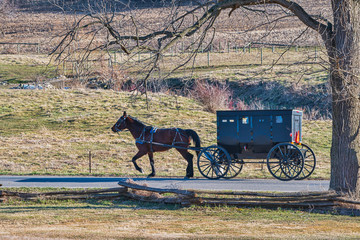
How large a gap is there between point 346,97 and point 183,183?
7.09 m

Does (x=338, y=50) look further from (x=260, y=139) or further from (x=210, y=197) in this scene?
(x=260, y=139)

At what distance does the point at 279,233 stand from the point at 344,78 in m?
3.66

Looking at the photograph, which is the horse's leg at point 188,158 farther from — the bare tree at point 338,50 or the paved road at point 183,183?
the bare tree at point 338,50

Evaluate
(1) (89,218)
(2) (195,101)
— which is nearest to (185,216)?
(1) (89,218)

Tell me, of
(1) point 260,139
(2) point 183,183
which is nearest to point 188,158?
(2) point 183,183

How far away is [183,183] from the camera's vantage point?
17.5 m

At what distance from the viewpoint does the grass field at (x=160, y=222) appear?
992cm

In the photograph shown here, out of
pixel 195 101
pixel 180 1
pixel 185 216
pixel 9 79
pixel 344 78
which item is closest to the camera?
pixel 344 78

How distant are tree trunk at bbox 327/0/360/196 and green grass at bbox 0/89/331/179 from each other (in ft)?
24.2

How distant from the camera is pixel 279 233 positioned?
1009cm

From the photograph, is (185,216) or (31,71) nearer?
(185,216)

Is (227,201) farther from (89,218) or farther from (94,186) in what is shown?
(94,186)

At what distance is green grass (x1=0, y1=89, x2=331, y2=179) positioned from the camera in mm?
24094

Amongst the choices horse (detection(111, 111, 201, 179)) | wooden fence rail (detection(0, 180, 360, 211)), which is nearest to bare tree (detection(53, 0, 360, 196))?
wooden fence rail (detection(0, 180, 360, 211))
